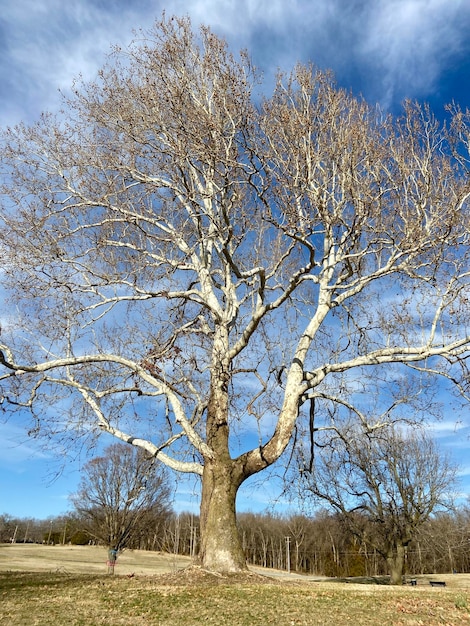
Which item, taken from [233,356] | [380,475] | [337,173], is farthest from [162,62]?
[380,475]

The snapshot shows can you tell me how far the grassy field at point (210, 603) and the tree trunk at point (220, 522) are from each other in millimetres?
430

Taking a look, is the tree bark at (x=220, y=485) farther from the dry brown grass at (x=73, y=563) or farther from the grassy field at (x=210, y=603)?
the dry brown grass at (x=73, y=563)

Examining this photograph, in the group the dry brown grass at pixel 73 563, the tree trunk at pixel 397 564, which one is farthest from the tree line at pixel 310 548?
the tree trunk at pixel 397 564

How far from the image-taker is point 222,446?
945 cm

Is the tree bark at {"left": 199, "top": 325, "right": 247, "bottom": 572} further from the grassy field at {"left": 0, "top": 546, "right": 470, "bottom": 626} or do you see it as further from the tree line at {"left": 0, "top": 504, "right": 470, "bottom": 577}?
the tree line at {"left": 0, "top": 504, "right": 470, "bottom": 577}

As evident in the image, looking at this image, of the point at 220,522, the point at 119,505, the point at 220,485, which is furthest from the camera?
the point at 119,505

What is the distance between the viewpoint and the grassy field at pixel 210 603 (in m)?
5.38

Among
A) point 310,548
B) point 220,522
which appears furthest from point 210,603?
point 310,548

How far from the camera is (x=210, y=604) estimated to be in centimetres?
600

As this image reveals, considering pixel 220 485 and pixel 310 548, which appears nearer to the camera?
pixel 220 485

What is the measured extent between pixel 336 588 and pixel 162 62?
35.2 ft

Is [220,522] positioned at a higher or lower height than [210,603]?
higher

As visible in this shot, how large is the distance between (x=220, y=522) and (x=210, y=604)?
8.77 ft

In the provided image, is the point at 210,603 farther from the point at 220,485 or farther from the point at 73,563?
the point at 73,563
